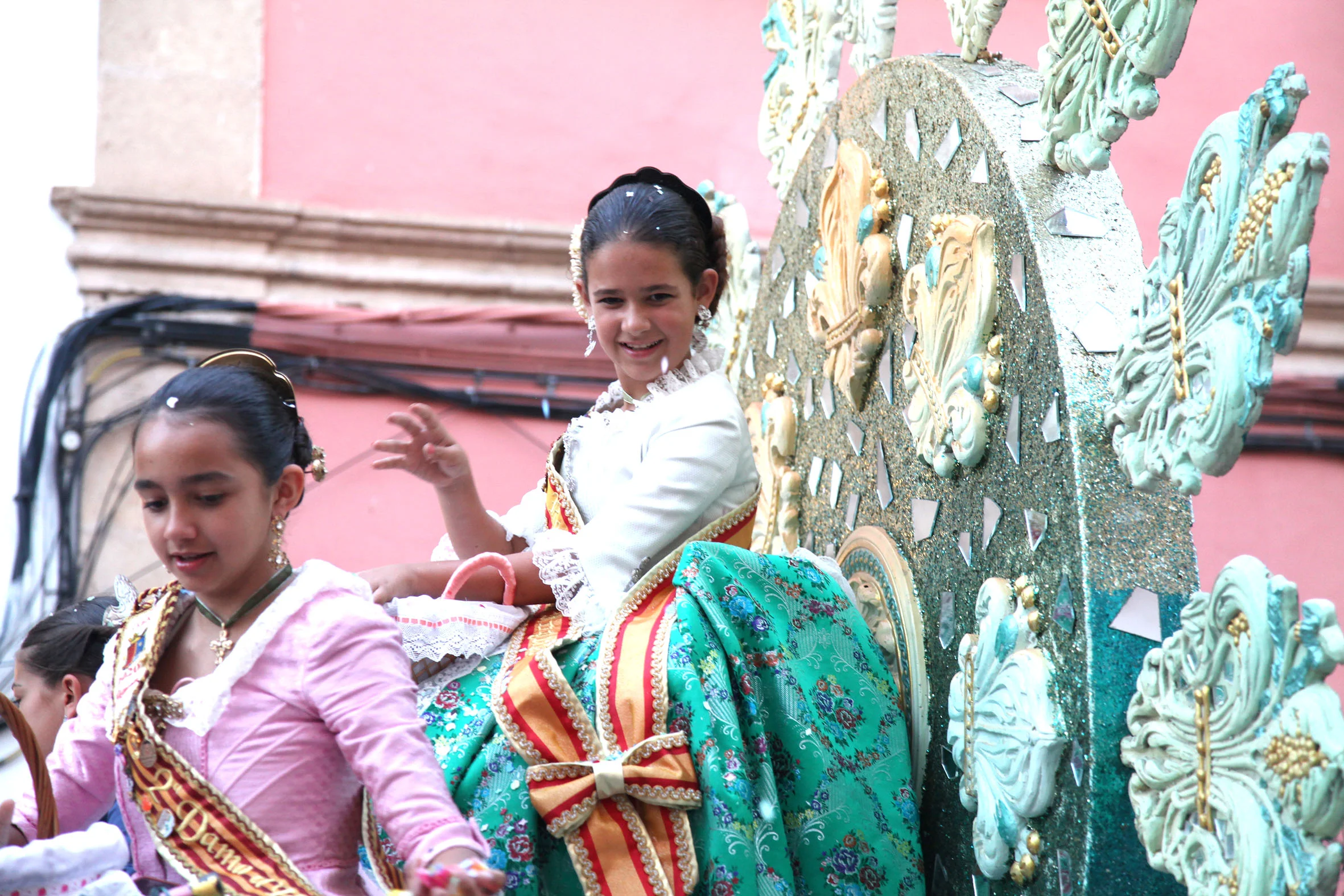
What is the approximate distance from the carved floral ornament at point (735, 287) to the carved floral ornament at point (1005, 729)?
1.33 metres

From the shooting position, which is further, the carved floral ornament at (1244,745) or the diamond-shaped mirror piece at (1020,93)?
the diamond-shaped mirror piece at (1020,93)

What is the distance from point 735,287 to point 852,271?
2.71ft

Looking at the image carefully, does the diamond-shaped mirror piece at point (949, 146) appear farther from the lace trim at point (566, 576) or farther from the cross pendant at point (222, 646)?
the cross pendant at point (222, 646)

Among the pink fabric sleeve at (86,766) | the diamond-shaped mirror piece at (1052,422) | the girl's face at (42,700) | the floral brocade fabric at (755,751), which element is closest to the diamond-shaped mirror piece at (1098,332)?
the diamond-shaped mirror piece at (1052,422)

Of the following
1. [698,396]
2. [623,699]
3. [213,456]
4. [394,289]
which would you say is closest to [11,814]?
[213,456]

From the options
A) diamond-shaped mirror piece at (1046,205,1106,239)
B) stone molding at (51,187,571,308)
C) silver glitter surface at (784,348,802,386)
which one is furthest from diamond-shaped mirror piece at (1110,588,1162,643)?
stone molding at (51,187,571,308)

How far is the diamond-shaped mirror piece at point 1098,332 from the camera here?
1574 millimetres

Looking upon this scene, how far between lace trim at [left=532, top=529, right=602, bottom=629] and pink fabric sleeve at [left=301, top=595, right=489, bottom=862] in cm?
36

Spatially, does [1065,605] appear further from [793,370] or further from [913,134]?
[793,370]

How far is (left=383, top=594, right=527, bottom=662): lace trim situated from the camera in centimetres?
175

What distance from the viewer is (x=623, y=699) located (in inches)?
64.4

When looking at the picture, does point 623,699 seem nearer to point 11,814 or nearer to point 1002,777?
point 1002,777

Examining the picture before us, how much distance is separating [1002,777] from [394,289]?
10.2 feet

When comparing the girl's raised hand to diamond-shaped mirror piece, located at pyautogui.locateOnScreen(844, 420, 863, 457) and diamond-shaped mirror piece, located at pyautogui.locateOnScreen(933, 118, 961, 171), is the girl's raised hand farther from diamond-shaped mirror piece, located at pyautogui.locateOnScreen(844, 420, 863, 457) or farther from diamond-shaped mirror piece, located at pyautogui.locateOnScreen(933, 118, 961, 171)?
diamond-shaped mirror piece, located at pyautogui.locateOnScreen(933, 118, 961, 171)
